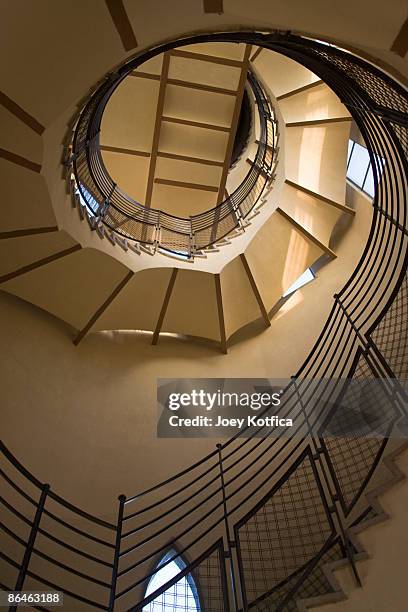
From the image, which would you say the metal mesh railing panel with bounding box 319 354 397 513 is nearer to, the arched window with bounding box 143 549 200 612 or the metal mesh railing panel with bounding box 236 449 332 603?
the metal mesh railing panel with bounding box 236 449 332 603

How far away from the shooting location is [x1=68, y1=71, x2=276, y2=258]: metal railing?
6516mm

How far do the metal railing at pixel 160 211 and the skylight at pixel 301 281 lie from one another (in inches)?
55.0

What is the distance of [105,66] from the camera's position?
411cm

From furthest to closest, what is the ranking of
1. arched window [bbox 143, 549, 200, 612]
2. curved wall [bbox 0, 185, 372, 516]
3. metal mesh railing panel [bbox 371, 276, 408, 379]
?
curved wall [bbox 0, 185, 372, 516]
metal mesh railing panel [bbox 371, 276, 408, 379]
arched window [bbox 143, 549, 200, 612]

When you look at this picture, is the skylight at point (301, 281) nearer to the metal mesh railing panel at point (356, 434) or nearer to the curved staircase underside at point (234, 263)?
the curved staircase underside at point (234, 263)

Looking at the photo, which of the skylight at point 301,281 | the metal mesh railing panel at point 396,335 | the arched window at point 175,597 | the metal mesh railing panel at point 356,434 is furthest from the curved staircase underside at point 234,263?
the arched window at point 175,597

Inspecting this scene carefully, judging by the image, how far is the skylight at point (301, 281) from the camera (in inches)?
321

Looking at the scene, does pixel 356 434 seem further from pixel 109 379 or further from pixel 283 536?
pixel 109 379

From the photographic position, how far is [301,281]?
26.9ft

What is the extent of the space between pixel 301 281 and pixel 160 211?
2595mm

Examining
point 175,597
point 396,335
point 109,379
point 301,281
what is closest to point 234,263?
point 301,281

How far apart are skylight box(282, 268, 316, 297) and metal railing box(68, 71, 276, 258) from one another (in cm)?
140

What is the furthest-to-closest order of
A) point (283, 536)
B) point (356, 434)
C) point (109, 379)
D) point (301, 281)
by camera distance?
point (301, 281)
point (109, 379)
point (356, 434)
point (283, 536)

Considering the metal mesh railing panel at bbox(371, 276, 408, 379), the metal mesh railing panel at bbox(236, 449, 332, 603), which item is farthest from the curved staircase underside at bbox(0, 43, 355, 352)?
the metal mesh railing panel at bbox(236, 449, 332, 603)
